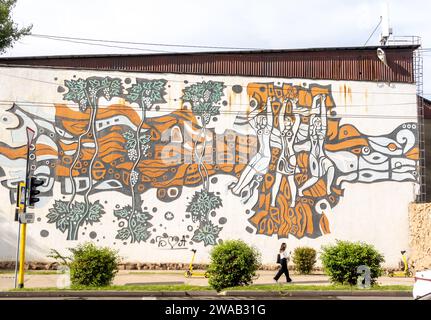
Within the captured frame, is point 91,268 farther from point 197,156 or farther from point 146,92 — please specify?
point 146,92

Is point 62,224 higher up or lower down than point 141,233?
higher up

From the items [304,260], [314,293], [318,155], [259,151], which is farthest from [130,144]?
[314,293]

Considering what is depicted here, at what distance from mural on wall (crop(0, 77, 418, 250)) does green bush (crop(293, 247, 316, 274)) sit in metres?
1.18

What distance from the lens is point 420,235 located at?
25906 mm

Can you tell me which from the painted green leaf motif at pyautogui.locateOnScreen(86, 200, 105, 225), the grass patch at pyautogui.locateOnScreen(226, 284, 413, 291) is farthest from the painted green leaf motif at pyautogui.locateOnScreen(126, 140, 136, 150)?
the grass patch at pyautogui.locateOnScreen(226, 284, 413, 291)

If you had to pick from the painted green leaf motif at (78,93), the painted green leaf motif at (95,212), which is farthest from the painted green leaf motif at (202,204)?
Result: the painted green leaf motif at (78,93)

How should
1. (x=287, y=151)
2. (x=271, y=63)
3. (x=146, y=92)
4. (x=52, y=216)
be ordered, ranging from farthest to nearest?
(x=271, y=63) → (x=287, y=151) → (x=146, y=92) → (x=52, y=216)

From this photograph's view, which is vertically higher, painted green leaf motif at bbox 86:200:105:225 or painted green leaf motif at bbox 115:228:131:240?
painted green leaf motif at bbox 86:200:105:225

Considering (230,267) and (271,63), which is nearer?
(230,267)

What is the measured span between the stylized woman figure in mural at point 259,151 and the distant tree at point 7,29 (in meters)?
16.1

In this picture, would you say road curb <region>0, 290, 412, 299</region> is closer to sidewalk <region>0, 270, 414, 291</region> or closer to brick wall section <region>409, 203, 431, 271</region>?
sidewalk <region>0, 270, 414, 291</region>

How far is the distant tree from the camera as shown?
3234 centimetres

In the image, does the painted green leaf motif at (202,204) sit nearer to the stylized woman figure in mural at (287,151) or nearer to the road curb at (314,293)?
the stylized woman figure in mural at (287,151)

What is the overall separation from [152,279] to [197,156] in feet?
23.0
